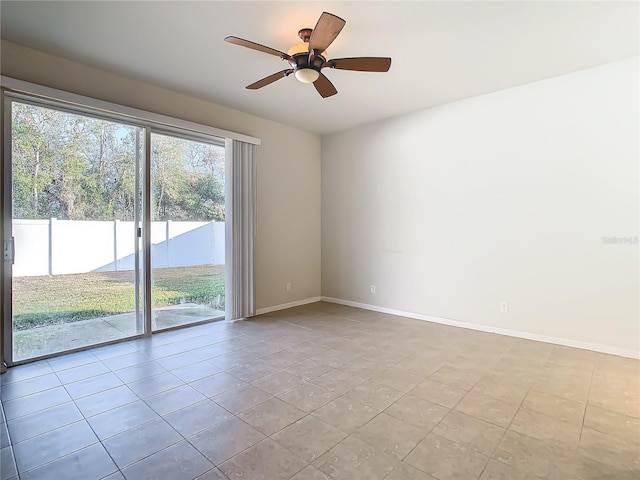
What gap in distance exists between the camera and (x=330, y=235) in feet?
18.2

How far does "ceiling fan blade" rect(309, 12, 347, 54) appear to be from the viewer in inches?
76.2

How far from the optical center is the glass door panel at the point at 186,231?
3822 mm

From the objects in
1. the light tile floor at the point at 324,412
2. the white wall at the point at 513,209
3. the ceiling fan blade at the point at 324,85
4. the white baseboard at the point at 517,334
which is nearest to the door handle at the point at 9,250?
the light tile floor at the point at 324,412

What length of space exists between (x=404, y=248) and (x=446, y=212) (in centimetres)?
77

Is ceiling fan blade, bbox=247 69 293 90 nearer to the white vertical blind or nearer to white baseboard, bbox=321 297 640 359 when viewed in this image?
the white vertical blind

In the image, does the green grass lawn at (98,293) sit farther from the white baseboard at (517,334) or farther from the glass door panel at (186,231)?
the white baseboard at (517,334)

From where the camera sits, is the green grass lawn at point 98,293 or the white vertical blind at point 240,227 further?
the white vertical blind at point 240,227

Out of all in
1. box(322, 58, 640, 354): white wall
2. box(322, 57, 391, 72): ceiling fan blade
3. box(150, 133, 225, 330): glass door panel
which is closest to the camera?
box(322, 57, 391, 72): ceiling fan blade

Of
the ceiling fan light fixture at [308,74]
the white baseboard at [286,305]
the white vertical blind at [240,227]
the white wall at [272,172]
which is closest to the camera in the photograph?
the ceiling fan light fixture at [308,74]

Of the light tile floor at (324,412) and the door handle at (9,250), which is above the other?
the door handle at (9,250)

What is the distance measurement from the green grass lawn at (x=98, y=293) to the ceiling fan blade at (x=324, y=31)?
2966mm

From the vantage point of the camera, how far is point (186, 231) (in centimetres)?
408

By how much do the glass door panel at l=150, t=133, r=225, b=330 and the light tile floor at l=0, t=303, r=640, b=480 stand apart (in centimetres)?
68

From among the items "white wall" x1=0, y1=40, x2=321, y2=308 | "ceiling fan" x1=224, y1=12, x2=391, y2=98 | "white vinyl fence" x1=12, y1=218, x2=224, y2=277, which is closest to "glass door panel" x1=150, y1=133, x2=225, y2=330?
"white vinyl fence" x1=12, y1=218, x2=224, y2=277
